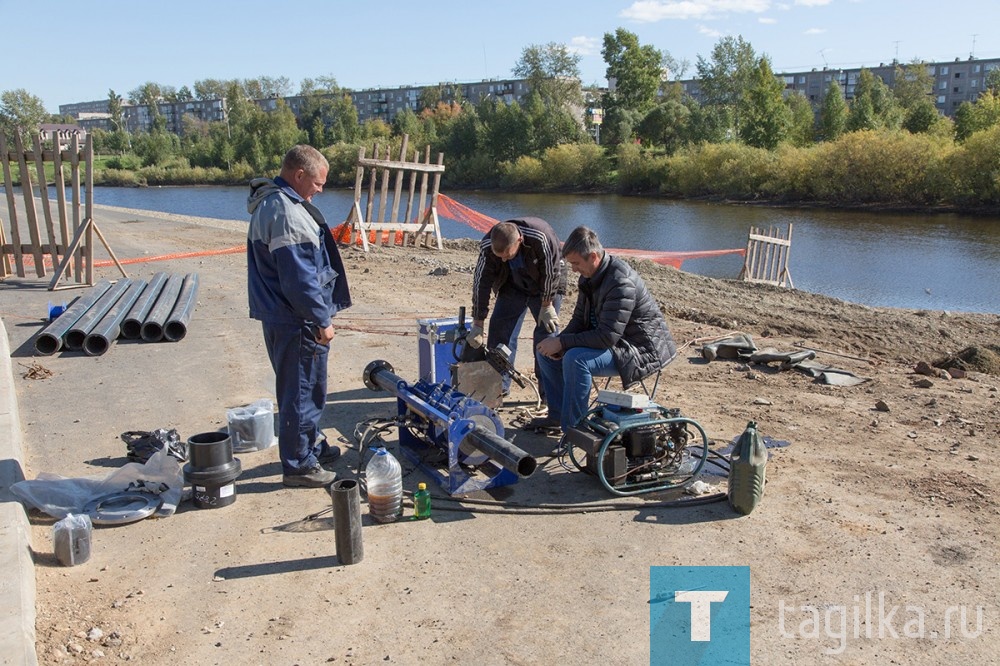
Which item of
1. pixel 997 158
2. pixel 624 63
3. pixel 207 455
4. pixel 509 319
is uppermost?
pixel 624 63

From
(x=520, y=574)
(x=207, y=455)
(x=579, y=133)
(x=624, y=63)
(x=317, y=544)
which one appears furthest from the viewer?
(x=624, y=63)

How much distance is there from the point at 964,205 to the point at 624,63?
1742 inches

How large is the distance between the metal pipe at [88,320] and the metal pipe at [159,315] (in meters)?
0.48

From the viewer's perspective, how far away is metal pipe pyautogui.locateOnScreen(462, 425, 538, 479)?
420cm

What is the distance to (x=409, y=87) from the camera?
15125cm

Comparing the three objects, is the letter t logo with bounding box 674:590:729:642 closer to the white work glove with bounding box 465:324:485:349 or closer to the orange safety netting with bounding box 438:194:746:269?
the white work glove with bounding box 465:324:485:349

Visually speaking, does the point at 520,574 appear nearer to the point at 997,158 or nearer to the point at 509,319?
the point at 509,319

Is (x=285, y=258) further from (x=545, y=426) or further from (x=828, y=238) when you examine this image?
(x=828, y=238)

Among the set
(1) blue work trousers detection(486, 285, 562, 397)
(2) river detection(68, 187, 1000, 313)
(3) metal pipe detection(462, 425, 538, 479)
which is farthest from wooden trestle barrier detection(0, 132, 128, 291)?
(2) river detection(68, 187, 1000, 313)

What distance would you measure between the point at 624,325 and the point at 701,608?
79.3 inches

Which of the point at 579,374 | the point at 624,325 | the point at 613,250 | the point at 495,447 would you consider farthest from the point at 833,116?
the point at 495,447

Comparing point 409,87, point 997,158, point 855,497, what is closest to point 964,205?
point 997,158

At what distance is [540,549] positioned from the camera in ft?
13.8

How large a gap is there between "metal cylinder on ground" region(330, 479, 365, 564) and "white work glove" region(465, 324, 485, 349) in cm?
190
